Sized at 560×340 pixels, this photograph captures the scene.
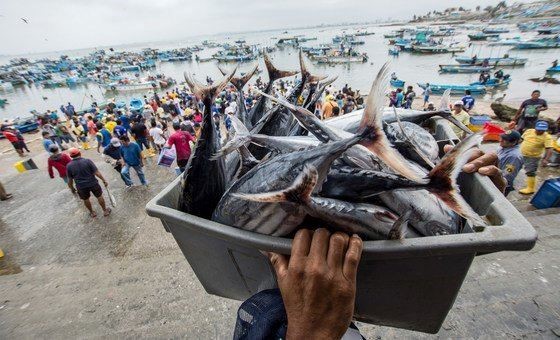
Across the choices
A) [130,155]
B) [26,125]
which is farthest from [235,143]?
[26,125]

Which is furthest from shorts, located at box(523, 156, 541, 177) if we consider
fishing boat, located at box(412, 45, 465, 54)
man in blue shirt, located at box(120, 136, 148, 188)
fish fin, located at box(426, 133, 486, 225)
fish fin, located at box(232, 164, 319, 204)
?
fishing boat, located at box(412, 45, 465, 54)

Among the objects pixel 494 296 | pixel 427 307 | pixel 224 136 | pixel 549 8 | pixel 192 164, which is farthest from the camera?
pixel 549 8

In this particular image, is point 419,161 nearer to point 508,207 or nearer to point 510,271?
point 508,207

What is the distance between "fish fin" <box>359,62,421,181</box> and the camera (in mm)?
1072

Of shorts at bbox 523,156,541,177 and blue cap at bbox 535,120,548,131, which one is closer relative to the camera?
blue cap at bbox 535,120,548,131

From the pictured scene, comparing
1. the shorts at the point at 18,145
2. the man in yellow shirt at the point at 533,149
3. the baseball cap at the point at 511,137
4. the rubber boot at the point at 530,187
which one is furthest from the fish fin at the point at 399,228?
the shorts at the point at 18,145

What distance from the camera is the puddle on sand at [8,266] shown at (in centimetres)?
448

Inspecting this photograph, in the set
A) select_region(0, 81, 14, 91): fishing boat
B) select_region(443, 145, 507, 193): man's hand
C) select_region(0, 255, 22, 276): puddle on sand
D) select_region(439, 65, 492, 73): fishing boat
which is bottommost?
select_region(0, 81, 14, 91): fishing boat

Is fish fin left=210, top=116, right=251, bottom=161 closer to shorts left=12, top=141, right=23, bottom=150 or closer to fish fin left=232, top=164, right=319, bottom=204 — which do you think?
fish fin left=232, top=164, right=319, bottom=204

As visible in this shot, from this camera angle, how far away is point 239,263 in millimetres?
1462

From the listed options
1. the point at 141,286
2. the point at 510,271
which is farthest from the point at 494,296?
the point at 141,286

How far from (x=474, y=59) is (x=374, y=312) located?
4503 centimetres

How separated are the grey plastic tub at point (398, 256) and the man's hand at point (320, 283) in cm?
8

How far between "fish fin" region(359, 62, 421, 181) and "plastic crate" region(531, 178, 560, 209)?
555 cm
